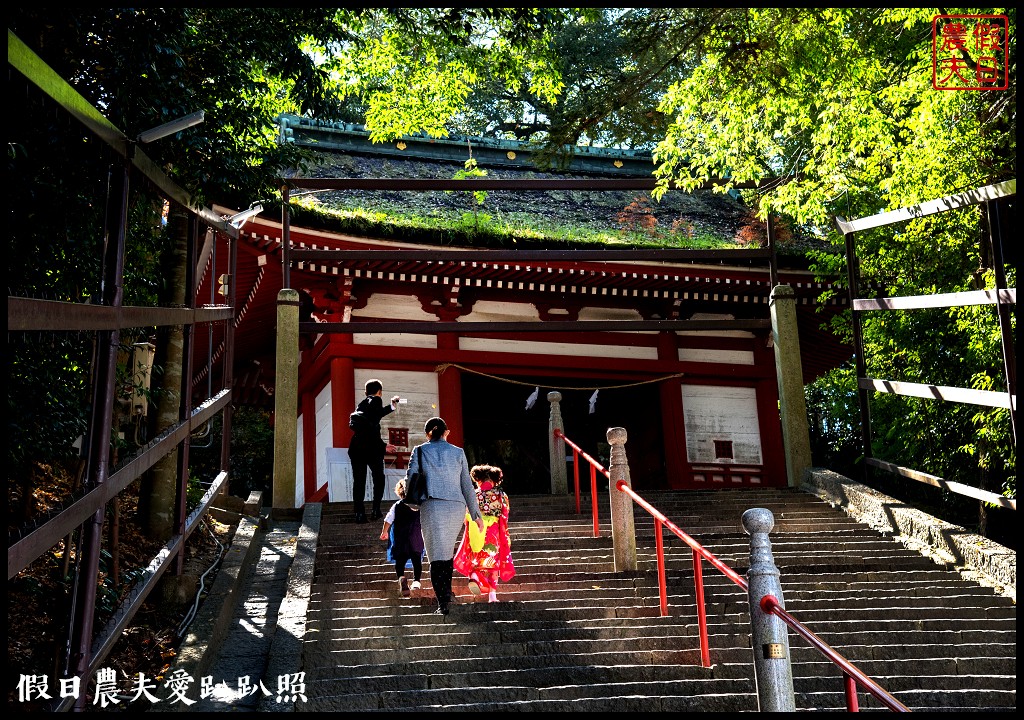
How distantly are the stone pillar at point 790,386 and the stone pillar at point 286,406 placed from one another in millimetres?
5582

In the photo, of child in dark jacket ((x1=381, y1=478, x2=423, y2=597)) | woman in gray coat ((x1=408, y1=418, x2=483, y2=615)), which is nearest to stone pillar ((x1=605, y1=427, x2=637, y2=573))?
woman in gray coat ((x1=408, y1=418, x2=483, y2=615))

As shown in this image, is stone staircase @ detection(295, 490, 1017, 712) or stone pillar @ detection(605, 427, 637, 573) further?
stone pillar @ detection(605, 427, 637, 573)

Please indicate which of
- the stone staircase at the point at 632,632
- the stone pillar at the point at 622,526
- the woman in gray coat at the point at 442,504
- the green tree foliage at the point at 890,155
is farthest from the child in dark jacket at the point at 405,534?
the green tree foliage at the point at 890,155

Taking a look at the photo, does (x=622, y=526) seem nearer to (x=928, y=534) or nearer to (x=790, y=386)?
(x=928, y=534)

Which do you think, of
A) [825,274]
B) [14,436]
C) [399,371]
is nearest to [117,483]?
[14,436]

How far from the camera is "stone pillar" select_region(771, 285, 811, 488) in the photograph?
10.4 metres

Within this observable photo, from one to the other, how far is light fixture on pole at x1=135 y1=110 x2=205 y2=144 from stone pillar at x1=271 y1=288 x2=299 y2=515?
437 cm

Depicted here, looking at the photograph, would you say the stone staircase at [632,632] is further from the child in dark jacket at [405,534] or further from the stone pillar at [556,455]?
the stone pillar at [556,455]

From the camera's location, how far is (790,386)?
10664mm

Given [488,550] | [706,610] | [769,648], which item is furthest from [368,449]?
[769,648]

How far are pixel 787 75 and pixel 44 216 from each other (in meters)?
6.34

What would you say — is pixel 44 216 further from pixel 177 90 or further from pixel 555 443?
pixel 555 443

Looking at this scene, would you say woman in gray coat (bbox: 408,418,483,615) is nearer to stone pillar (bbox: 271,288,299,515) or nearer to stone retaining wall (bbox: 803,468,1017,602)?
stone pillar (bbox: 271,288,299,515)

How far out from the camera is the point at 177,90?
19.1 feet
